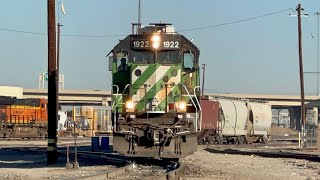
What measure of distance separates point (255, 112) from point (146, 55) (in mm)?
30283

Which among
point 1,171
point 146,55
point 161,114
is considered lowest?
point 1,171

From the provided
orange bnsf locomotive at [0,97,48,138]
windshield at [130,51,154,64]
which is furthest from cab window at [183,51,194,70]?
orange bnsf locomotive at [0,97,48,138]

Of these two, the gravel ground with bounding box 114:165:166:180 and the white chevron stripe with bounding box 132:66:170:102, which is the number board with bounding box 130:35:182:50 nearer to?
the white chevron stripe with bounding box 132:66:170:102

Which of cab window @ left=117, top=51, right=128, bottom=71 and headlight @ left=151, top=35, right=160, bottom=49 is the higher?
headlight @ left=151, top=35, right=160, bottom=49

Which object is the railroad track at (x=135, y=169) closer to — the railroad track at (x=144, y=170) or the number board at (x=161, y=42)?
the railroad track at (x=144, y=170)

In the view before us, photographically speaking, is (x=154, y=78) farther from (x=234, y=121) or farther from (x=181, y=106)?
(x=234, y=121)

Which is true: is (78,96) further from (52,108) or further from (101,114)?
(52,108)

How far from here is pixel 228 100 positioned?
144ft

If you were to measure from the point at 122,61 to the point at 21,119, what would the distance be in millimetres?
34146

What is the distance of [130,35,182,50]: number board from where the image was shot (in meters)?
18.3

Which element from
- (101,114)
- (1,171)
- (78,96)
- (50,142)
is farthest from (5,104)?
(78,96)

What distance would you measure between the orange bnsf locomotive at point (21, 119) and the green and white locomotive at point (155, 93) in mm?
32717

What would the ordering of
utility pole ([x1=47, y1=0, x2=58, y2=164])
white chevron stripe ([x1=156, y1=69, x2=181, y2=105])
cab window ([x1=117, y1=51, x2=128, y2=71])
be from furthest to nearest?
utility pole ([x1=47, y1=0, x2=58, y2=164]), cab window ([x1=117, y1=51, x2=128, y2=71]), white chevron stripe ([x1=156, y1=69, x2=181, y2=105])

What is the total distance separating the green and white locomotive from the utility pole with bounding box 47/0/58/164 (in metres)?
3.92
